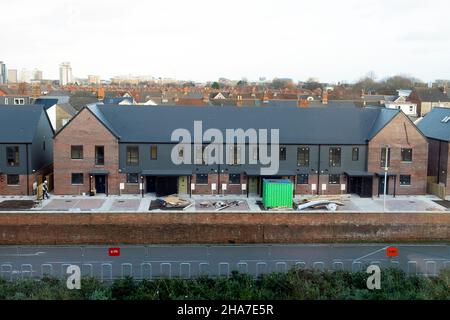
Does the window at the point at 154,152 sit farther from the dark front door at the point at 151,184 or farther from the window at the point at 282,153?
the window at the point at 282,153

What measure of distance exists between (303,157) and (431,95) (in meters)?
52.3

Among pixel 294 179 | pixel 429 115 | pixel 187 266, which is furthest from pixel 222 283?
pixel 429 115

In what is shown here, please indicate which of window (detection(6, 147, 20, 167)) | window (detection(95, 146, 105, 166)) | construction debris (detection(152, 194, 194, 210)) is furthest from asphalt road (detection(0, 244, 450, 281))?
window (detection(95, 146, 105, 166))

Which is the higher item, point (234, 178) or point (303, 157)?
point (303, 157)

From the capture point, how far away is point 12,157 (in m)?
34.6

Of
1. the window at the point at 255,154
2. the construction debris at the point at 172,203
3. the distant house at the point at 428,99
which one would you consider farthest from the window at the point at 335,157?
the distant house at the point at 428,99

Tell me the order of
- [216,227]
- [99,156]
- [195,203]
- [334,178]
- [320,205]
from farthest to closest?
[334,178] < [99,156] < [195,203] < [320,205] < [216,227]

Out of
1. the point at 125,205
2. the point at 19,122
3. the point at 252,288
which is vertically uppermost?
the point at 19,122

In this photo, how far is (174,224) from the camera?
98.5 feet

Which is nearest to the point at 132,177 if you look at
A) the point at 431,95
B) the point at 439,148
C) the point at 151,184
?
the point at 151,184

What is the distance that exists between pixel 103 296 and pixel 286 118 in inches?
960

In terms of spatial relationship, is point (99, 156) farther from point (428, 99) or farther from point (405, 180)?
point (428, 99)

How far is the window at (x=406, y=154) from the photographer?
1430 inches

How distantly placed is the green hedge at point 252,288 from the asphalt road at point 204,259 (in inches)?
152
